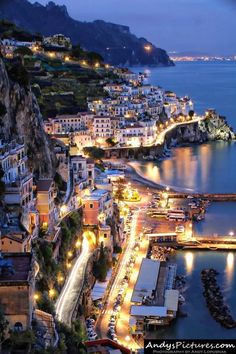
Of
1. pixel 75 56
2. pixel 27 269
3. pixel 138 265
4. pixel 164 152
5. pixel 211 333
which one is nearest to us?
pixel 27 269

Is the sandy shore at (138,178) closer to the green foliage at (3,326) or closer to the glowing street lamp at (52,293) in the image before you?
the glowing street lamp at (52,293)

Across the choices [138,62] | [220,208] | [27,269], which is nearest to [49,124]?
[220,208]

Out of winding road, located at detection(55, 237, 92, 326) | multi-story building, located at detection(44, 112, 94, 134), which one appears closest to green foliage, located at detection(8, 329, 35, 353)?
winding road, located at detection(55, 237, 92, 326)

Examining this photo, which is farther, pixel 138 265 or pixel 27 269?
pixel 138 265

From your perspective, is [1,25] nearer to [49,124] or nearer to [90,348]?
[49,124]

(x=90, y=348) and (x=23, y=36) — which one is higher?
(x=23, y=36)
